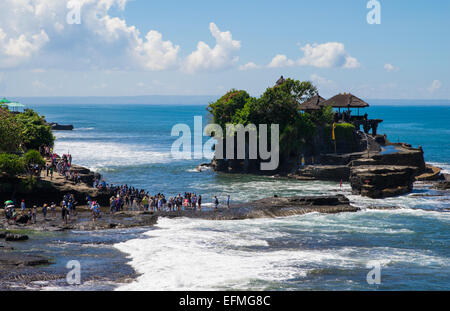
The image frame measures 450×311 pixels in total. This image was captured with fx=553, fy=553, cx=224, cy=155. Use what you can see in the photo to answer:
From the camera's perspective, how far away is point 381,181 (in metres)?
55.7

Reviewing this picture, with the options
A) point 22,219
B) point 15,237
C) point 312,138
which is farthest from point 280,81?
point 15,237

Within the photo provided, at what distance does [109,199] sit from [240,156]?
1116 inches

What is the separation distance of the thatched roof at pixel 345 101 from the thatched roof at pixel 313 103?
2.72 ft

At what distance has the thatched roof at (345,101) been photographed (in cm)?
7294

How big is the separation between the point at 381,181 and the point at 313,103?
20.9 m

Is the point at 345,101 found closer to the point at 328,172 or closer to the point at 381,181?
the point at 328,172

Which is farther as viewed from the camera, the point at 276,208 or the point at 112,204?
the point at 276,208

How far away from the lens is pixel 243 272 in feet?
101

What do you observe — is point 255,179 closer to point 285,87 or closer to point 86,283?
point 285,87

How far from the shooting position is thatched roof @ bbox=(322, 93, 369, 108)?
239ft

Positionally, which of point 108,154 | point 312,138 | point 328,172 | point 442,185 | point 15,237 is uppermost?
point 312,138

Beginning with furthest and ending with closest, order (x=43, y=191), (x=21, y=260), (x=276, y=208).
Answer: (x=276, y=208) < (x=43, y=191) < (x=21, y=260)
